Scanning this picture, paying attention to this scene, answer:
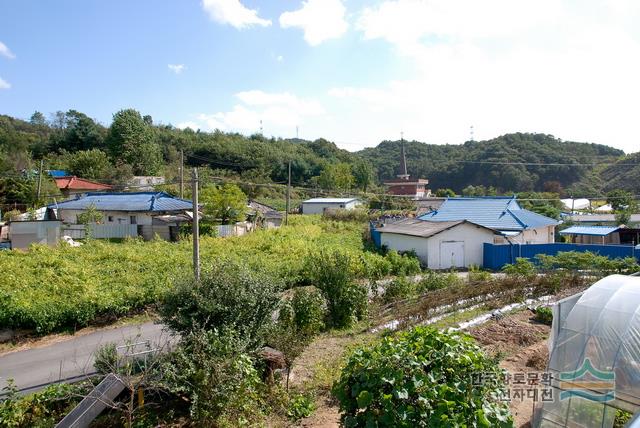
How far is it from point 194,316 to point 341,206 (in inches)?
1567

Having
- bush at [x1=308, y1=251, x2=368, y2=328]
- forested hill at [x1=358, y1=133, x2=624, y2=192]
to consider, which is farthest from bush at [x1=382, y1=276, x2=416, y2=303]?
forested hill at [x1=358, y1=133, x2=624, y2=192]

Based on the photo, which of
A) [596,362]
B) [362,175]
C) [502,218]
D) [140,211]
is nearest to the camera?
[596,362]

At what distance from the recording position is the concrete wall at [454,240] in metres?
23.7

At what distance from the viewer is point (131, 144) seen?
170 feet

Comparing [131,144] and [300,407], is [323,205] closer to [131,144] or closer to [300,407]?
[131,144]

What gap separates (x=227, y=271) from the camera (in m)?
7.95

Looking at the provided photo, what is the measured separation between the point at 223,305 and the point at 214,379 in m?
1.63

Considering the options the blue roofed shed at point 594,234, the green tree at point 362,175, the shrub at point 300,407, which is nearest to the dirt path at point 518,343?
the shrub at point 300,407

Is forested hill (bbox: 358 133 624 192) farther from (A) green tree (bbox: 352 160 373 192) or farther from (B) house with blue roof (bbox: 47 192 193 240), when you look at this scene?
(B) house with blue roof (bbox: 47 192 193 240)

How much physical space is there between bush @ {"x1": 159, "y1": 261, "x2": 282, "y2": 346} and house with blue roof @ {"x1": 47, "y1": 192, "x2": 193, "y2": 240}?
64.8 ft

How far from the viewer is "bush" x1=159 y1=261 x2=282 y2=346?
23.5 feet

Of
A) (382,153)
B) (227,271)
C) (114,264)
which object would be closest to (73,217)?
(114,264)

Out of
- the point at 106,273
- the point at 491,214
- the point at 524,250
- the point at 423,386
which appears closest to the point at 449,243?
the point at 524,250

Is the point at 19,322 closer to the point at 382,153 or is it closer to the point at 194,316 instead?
the point at 194,316
